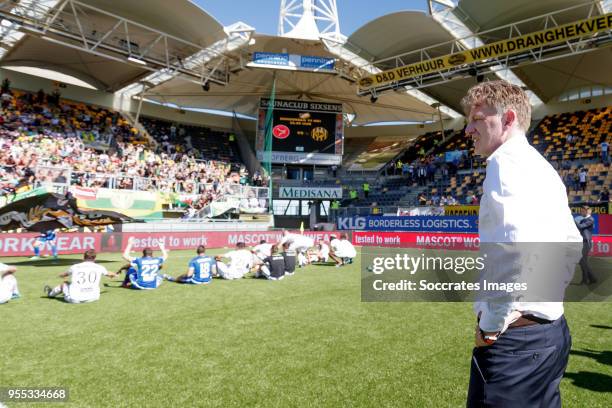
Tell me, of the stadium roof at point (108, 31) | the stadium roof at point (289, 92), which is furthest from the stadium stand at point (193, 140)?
the stadium roof at point (108, 31)

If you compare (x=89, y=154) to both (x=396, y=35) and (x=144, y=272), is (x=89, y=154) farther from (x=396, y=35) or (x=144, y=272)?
(x=396, y=35)

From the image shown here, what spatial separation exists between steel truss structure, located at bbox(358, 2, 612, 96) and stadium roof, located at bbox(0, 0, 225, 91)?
13229 millimetres

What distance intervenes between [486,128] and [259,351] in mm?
4487

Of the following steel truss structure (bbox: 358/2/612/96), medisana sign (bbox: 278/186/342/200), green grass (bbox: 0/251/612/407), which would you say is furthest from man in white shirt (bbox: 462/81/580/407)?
medisana sign (bbox: 278/186/342/200)

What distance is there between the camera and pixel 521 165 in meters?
1.72

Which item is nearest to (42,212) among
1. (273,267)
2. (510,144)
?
(273,267)

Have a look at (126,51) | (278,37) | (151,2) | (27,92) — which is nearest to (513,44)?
(278,37)

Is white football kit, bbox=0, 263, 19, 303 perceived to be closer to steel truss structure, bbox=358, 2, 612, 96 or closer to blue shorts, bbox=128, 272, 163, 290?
blue shorts, bbox=128, 272, 163, 290

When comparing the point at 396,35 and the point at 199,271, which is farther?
the point at 396,35

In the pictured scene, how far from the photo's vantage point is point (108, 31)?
25984 mm

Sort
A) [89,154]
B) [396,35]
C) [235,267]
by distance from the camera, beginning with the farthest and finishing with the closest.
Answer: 1. [89,154]
2. [396,35]
3. [235,267]

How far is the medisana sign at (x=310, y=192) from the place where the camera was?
3591cm

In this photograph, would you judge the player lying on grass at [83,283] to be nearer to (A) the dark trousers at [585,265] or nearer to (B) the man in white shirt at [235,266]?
(B) the man in white shirt at [235,266]

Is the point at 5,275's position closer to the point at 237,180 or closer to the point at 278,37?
the point at 278,37
